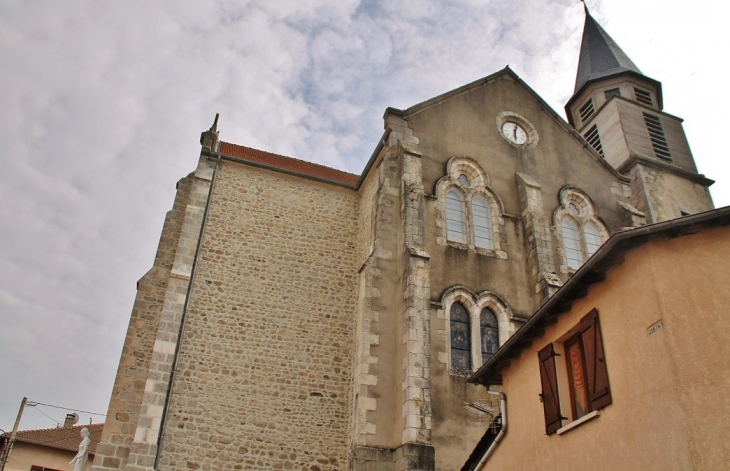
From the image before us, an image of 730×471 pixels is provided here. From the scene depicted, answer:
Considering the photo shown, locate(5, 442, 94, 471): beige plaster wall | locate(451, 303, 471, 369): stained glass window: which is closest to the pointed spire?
locate(451, 303, 471, 369): stained glass window

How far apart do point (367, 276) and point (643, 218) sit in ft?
29.8

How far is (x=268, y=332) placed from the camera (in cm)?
1358

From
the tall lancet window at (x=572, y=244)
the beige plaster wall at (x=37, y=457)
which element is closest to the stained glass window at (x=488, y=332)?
the tall lancet window at (x=572, y=244)

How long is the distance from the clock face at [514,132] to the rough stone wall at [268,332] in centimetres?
490

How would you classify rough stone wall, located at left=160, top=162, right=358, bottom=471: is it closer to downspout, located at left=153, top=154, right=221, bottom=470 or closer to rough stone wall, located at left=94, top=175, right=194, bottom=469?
downspout, located at left=153, top=154, right=221, bottom=470

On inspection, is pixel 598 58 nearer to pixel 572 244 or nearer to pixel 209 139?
pixel 572 244

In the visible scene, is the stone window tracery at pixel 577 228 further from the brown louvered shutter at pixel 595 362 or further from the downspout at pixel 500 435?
the brown louvered shutter at pixel 595 362

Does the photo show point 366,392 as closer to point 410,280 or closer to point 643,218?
point 410,280

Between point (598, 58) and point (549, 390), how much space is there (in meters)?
20.4

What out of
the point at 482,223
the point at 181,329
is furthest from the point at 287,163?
the point at 181,329

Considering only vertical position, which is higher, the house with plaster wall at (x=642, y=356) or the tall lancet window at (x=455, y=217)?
the tall lancet window at (x=455, y=217)

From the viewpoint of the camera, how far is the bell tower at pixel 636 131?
18.5 metres

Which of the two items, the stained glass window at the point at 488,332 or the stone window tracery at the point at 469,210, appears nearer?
the stained glass window at the point at 488,332

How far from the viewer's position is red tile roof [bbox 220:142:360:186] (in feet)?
53.5
